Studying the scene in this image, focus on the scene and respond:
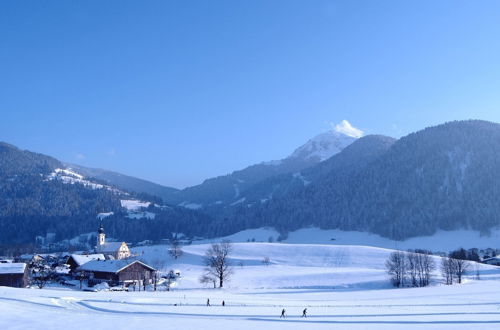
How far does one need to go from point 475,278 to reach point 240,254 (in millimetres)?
58207

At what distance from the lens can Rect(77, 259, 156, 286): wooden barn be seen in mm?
83000

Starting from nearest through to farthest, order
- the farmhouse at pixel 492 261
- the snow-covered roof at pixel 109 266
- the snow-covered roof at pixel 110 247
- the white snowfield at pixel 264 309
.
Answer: the white snowfield at pixel 264 309 → the snow-covered roof at pixel 109 266 → the farmhouse at pixel 492 261 → the snow-covered roof at pixel 110 247

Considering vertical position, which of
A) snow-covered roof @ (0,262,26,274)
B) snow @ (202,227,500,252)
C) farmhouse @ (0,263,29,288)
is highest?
snow @ (202,227,500,252)

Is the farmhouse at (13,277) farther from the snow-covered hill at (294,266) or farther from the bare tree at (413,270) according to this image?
the bare tree at (413,270)

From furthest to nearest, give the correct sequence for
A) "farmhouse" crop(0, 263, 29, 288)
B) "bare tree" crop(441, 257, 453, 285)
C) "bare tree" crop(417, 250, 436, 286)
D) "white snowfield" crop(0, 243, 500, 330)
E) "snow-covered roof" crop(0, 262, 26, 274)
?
"bare tree" crop(441, 257, 453, 285) < "bare tree" crop(417, 250, 436, 286) < "snow-covered roof" crop(0, 262, 26, 274) < "farmhouse" crop(0, 263, 29, 288) < "white snowfield" crop(0, 243, 500, 330)

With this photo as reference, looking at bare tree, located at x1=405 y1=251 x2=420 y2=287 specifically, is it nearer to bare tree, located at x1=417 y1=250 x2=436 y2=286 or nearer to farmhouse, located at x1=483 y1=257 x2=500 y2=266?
bare tree, located at x1=417 y1=250 x2=436 y2=286

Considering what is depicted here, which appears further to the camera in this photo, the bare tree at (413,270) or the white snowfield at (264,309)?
the bare tree at (413,270)

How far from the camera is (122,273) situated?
83688 mm

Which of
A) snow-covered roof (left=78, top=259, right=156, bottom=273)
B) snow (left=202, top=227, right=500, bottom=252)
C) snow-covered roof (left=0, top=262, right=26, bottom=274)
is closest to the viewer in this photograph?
snow-covered roof (left=0, top=262, right=26, bottom=274)

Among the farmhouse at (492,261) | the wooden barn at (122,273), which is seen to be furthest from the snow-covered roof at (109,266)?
the farmhouse at (492,261)

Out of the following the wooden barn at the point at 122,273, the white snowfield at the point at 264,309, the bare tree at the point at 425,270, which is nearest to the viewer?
the white snowfield at the point at 264,309

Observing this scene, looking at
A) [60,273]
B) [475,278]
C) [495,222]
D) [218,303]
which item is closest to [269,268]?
[475,278]

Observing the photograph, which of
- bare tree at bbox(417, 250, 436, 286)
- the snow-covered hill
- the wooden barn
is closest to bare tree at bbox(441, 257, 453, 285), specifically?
the snow-covered hill

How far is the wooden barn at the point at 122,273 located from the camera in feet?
272
